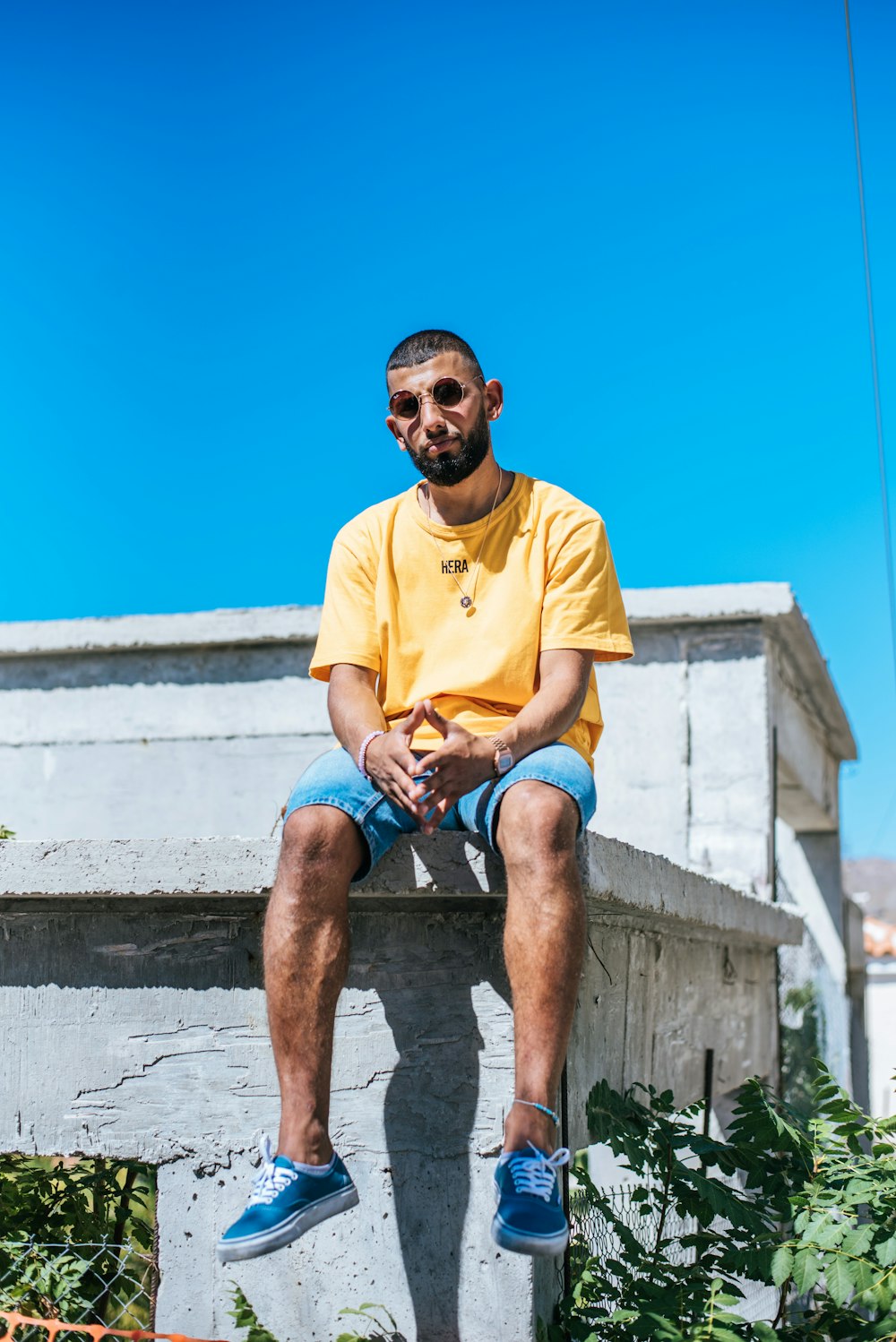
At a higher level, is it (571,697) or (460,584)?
(460,584)

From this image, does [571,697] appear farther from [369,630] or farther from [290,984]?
[290,984]

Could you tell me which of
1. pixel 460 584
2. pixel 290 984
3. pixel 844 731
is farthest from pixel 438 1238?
pixel 844 731

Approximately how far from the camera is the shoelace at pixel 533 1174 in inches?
96.7

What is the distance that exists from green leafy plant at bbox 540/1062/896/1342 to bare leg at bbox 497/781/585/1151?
0.54 m

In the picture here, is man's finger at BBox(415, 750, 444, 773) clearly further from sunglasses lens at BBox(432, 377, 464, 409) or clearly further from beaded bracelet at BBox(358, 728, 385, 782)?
sunglasses lens at BBox(432, 377, 464, 409)

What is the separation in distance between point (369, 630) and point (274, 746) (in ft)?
12.8

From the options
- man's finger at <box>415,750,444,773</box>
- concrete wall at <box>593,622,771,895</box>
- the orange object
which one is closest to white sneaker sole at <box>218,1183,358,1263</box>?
the orange object

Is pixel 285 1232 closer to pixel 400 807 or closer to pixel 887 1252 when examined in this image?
pixel 400 807

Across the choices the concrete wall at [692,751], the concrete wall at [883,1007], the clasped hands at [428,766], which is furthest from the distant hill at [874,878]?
the clasped hands at [428,766]

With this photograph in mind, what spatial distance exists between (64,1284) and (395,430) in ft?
7.66

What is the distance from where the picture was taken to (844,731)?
9602 mm

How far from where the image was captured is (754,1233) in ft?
9.84

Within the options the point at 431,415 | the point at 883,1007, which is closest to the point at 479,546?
the point at 431,415

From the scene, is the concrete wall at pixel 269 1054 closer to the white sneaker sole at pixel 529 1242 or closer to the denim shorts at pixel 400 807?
the denim shorts at pixel 400 807
